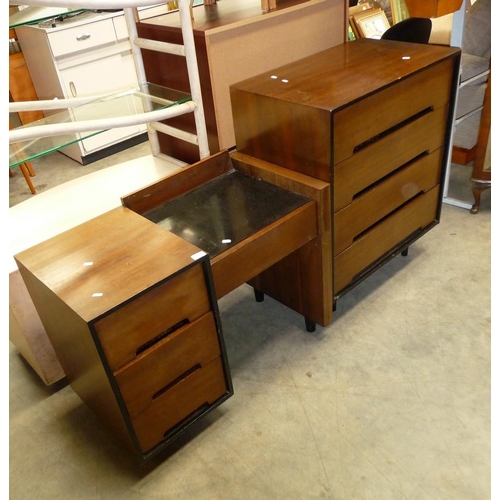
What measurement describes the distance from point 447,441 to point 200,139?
1.24 metres

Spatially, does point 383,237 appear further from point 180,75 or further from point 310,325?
point 180,75

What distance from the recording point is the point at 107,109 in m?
1.72

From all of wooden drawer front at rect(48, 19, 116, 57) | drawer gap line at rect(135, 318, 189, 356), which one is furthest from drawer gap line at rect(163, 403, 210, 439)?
wooden drawer front at rect(48, 19, 116, 57)

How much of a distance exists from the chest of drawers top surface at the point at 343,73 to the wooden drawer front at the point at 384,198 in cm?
36

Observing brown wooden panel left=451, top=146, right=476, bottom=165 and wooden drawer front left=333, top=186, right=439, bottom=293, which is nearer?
wooden drawer front left=333, top=186, right=439, bottom=293

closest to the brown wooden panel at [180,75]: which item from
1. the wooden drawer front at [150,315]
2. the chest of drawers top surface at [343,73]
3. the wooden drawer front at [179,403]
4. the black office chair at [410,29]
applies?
the chest of drawers top surface at [343,73]

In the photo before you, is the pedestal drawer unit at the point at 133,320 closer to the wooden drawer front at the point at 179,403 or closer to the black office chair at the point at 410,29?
the wooden drawer front at the point at 179,403

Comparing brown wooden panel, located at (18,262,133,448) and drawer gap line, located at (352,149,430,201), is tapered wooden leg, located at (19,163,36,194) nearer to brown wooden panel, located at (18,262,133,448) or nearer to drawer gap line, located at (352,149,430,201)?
brown wooden panel, located at (18,262,133,448)

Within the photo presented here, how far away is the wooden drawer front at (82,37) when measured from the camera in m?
2.87

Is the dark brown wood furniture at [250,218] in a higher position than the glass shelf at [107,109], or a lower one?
lower

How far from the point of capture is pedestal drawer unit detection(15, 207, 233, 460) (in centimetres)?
119

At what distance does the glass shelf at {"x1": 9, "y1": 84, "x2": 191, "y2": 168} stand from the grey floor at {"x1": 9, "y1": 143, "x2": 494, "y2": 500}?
0.84 m

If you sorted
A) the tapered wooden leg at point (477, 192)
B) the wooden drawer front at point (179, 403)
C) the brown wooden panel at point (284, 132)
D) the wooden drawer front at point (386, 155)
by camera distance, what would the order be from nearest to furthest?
the wooden drawer front at point (179, 403)
the brown wooden panel at point (284, 132)
the wooden drawer front at point (386, 155)
the tapered wooden leg at point (477, 192)

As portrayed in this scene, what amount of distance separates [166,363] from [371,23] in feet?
8.97
